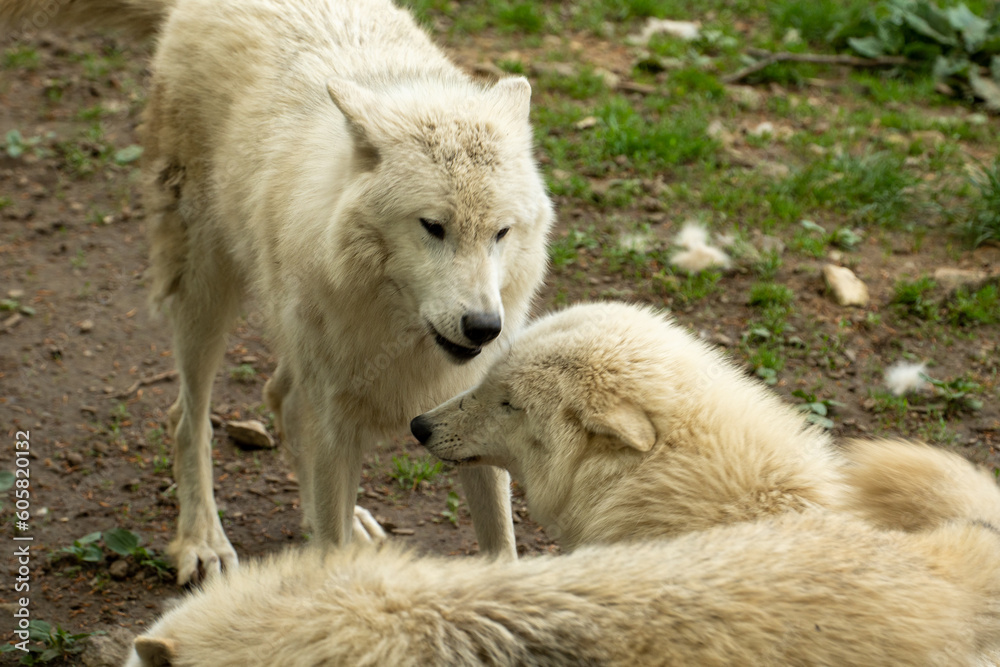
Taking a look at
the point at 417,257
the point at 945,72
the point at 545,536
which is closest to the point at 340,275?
the point at 417,257

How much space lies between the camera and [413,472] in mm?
5082

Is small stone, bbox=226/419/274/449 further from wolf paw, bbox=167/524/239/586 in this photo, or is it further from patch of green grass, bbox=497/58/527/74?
patch of green grass, bbox=497/58/527/74

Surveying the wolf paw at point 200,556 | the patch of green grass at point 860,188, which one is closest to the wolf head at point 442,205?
the wolf paw at point 200,556

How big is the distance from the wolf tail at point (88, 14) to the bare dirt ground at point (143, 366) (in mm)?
1625

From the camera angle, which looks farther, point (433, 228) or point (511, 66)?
point (511, 66)

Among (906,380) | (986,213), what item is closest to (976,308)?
(906,380)

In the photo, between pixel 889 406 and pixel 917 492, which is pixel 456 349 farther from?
pixel 889 406

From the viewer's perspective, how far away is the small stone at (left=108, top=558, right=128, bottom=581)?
4.41 metres

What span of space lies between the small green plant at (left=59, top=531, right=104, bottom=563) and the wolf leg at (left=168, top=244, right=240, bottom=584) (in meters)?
0.34

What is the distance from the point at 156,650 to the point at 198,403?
240 centimetres

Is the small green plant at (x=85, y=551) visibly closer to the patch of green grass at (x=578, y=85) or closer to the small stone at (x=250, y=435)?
the small stone at (x=250, y=435)

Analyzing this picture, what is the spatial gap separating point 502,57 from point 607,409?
239 inches

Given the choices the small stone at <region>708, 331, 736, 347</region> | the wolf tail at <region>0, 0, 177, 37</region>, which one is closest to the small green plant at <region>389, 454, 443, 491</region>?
the small stone at <region>708, 331, 736, 347</region>

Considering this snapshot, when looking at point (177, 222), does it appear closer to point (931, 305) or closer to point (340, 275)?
point (340, 275)
